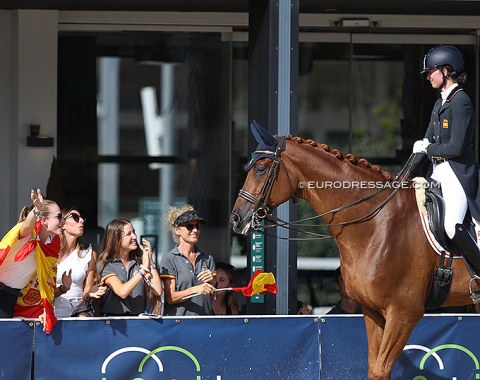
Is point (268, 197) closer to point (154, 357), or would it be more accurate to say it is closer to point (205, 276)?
point (205, 276)

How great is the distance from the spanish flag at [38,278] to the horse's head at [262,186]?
1.62 meters

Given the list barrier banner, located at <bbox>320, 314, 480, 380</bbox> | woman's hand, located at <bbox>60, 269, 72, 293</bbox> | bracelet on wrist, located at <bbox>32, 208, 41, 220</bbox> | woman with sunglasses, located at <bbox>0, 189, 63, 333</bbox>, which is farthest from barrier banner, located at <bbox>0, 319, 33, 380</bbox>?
barrier banner, located at <bbox>320, 314, 480, 380</bbox>

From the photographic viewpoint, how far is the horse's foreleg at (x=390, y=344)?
282 inches

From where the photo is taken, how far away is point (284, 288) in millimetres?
8758

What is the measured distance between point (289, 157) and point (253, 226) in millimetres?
548

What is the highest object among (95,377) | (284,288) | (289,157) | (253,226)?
(289,157)

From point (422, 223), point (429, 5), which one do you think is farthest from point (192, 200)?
point (422, 223)

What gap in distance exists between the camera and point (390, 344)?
23.6ft

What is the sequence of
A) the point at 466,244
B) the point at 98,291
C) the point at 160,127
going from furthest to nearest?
the point at 160,127 < the point at 98,291 < the point at 466,244

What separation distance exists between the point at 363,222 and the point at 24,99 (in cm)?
559

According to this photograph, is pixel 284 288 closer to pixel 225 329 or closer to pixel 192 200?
pixel 225 329

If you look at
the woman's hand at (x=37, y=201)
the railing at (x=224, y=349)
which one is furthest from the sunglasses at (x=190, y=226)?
the woman's hand at (x=37, y=201)

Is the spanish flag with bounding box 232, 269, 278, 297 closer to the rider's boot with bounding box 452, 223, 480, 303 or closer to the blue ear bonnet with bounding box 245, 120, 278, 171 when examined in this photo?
the blue ear bonnet with bounding box 245, 120, 278, 171

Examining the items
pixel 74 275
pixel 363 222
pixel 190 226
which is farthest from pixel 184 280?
pixel 363 222
